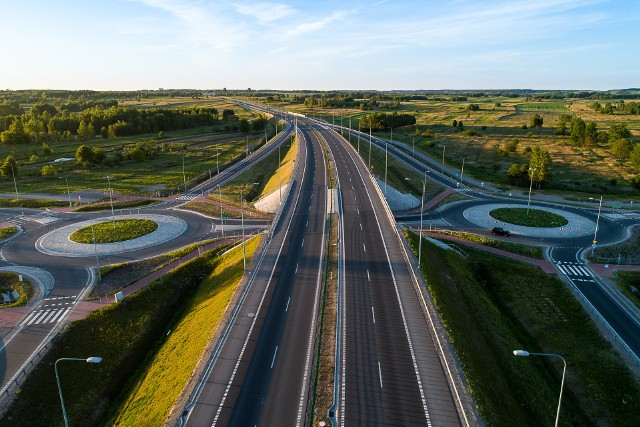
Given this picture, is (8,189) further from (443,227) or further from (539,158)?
(539,158)

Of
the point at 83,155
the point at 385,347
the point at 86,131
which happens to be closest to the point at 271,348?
the point at 385,347

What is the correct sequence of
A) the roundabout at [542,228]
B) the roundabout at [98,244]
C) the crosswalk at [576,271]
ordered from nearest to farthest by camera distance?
the crosswalk at [576,271] → the roundabout at [98,244] → the roundabout at [542,228]

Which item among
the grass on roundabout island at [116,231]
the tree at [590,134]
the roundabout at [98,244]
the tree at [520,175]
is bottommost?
the roundabout at [98,244]

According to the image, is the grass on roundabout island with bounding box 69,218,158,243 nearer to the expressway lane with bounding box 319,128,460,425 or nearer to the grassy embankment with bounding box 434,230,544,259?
the expressway lane with bounding box 319,128,460,425

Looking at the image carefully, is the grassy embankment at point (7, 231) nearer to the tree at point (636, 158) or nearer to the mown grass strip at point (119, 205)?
the mown grass strip at point (119, 205)

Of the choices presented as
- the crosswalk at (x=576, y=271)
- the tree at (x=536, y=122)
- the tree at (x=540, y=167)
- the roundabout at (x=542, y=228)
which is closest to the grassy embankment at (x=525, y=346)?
the crosswalk at (x=576, y=271)

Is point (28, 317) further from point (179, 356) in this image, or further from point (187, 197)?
point (187, 197)

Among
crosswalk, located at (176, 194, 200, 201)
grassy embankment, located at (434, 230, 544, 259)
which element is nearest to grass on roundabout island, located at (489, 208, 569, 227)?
grassy embankment, located at (434, 230, 544, 259)
